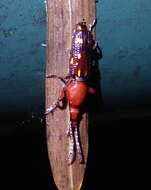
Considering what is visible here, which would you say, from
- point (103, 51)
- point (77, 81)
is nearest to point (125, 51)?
point (103, 51)

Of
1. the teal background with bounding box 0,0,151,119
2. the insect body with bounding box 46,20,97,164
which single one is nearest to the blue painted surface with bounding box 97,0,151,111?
the teal background with bounding box 0,0,151,119

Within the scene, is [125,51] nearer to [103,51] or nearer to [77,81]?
[103,51]

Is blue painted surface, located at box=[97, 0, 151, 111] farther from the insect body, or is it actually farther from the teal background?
the insect body

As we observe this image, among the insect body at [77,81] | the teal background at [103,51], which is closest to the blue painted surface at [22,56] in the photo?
the teal background at [103,51]

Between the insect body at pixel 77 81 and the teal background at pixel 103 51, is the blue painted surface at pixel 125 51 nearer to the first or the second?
the teal background at pixel 103 51

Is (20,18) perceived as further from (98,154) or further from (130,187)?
(130,187)

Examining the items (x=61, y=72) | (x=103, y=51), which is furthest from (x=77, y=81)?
(x=103, y=51)

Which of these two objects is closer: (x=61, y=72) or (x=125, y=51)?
(x=61, y=72)

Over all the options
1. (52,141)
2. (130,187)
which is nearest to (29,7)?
(52,141)
